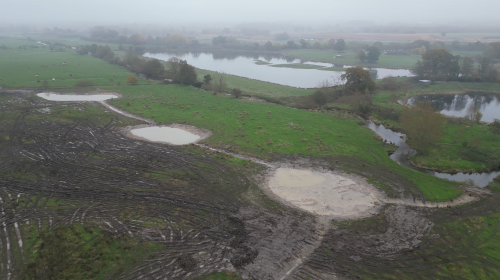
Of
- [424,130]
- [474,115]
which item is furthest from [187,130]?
[474,115]

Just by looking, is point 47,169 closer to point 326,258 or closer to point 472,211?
point 326,258

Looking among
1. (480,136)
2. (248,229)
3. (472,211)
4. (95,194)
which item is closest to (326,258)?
(248,229)

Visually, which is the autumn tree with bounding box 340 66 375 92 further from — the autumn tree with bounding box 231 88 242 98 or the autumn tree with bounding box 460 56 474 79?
the autumn tree with bounding box 460 56 474 79

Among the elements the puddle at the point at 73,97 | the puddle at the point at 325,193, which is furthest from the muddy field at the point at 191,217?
the puddle at the point at 73,97

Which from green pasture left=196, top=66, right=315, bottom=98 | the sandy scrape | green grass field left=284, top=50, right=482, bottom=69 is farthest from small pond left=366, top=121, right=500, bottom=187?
green grass field left=284, top=50, right=482, bottom=69

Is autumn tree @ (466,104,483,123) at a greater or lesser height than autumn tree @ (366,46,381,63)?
lesser

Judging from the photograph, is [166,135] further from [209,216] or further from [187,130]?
[209,216]
